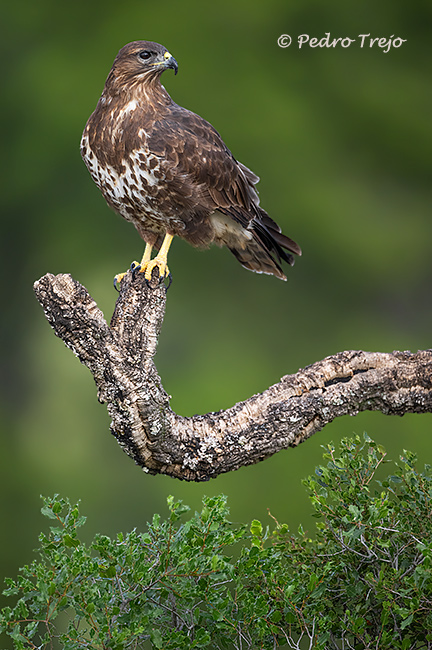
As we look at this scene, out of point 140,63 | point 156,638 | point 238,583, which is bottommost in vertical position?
point 156,638

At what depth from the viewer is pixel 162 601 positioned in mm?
1651

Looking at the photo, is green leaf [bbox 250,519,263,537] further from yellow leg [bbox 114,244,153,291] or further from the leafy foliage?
yellow leg [bbox 114,244,153,291]

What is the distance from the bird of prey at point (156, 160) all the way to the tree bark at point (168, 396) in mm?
Result: 274

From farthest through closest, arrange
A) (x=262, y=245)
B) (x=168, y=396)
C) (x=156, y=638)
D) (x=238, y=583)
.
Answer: (x=262, y=245) < (x=168, y=396) < (x=238, y=583) < (x=156, y=638)

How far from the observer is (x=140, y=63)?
2219 mm

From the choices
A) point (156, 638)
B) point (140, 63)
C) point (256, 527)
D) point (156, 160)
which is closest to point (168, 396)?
point (256, 527)

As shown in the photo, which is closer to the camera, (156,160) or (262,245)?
(156,160)

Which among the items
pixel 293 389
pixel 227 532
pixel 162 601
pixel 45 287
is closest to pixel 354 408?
pixel 293 389

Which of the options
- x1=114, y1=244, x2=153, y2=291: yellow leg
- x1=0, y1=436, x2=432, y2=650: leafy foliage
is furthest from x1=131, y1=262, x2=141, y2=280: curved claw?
x1=0, y1=436, x2=432, y2=650: leafy foliage

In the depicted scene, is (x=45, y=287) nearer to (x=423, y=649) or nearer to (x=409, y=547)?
(x=409, y=547)

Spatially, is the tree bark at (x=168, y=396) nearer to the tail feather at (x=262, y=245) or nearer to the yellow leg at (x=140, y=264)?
the yellow leg at (x=140, y=264)

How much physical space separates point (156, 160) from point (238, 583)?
1.24 meters

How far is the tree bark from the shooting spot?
5.79 ft

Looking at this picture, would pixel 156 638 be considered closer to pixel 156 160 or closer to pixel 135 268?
pixel 135 268
